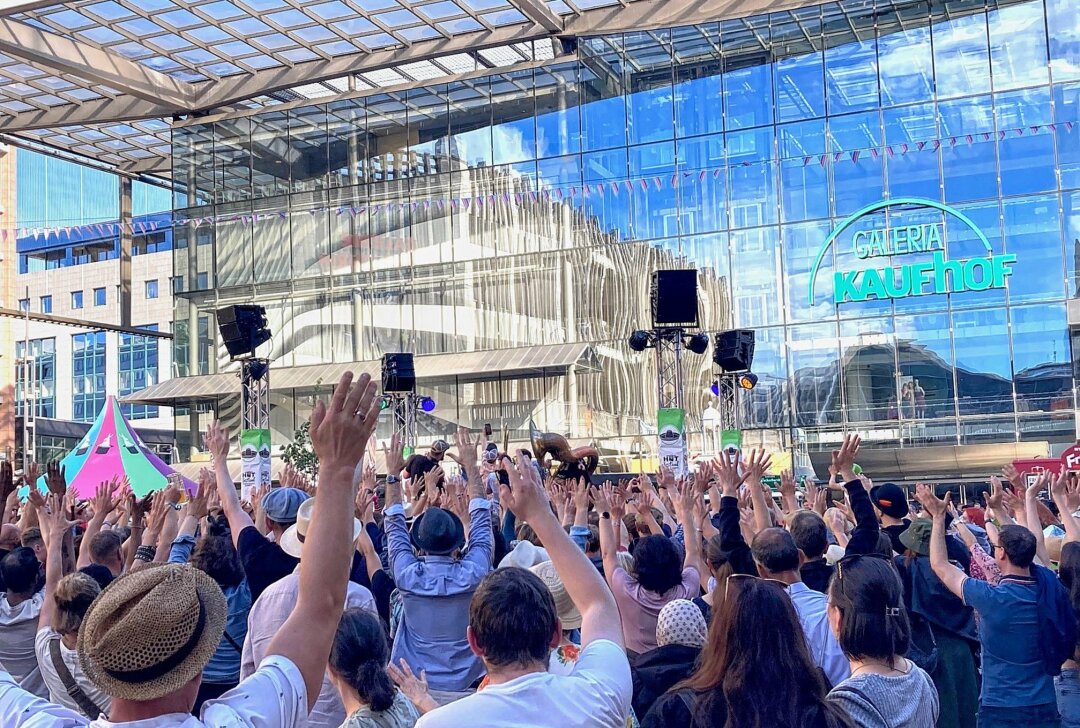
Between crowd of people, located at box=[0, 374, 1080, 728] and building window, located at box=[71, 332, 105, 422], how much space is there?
68391 millimetres

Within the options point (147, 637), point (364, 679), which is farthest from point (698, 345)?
point (147, 637)

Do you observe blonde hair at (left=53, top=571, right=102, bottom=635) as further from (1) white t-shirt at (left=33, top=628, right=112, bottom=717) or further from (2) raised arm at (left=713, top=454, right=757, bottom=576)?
(2) raised arm at (left=713, top=454, right=757, bottom=576)

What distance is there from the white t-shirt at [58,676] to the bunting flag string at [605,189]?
26.8 m

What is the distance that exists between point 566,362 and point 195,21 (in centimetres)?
1144

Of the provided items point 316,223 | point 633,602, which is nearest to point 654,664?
point 633,602

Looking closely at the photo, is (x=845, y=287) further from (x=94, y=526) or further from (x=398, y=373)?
(x=94, y=526)

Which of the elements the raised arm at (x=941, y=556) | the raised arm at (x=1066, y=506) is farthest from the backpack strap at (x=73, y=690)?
the raised arm at (x=1066, y=506)

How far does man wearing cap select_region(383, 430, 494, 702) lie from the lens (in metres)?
5.18

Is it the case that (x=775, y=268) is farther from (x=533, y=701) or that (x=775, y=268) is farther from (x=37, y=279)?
(x=37, y=279)

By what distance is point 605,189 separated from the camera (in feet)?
100

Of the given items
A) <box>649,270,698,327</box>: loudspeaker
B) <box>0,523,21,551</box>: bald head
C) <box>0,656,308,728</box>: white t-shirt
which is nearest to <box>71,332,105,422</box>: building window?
<box>649,270,698,327</box>: loudspeaker

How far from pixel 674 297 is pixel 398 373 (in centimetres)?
588

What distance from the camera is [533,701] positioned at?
104 inches

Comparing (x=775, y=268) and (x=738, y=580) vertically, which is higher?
(x=775, y=268)
